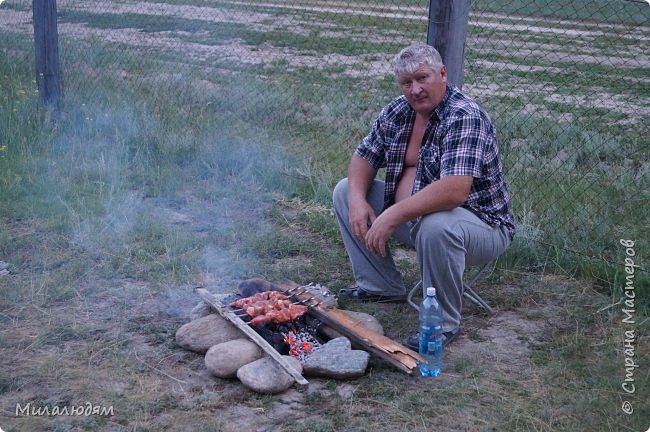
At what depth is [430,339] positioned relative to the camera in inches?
140

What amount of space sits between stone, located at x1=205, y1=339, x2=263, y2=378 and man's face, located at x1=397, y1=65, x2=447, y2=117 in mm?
1579

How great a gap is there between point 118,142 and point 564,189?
443 centimetres

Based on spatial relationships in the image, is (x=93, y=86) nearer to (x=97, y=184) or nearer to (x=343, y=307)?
(x=97, y=184)

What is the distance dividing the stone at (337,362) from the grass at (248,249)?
58 mm

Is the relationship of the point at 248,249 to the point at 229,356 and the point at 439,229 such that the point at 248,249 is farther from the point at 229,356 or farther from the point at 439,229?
the point at 439,229

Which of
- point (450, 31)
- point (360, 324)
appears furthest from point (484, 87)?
point (360, 324)

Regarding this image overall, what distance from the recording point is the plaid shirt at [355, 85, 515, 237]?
3734mm

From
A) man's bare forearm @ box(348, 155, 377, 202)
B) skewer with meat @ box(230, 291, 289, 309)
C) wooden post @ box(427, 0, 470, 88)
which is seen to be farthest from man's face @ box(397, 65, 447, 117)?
skewer with meat @ box(230, 291, 289, 309)

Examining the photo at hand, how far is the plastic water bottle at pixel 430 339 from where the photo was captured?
3525 millimetres

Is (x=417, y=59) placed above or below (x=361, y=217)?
above

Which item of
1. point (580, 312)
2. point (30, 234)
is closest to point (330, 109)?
point (30, 234)

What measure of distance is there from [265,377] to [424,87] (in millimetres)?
1741

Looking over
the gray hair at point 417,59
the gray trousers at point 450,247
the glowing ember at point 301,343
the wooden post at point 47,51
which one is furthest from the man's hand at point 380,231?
the wooden post at point 47,51

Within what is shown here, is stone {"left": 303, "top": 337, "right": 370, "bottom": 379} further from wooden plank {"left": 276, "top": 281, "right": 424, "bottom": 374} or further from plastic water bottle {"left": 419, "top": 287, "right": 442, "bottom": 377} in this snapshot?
plastic water bottle {"left": 419, "top": 287, "right": 442, "bottom": 377}
